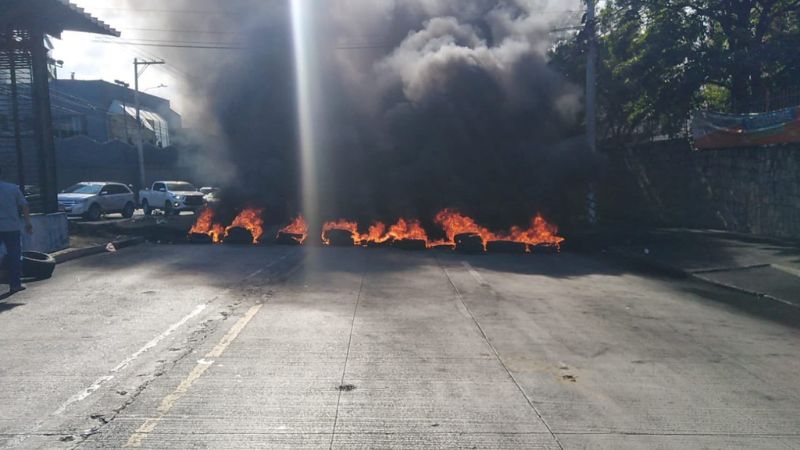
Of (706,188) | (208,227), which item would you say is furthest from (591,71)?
(208,227)

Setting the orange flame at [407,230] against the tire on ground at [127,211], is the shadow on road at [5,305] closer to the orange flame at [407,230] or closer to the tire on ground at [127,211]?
the orange flame at [407,230]

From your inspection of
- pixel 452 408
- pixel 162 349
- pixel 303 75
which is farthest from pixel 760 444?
pixel 303 75

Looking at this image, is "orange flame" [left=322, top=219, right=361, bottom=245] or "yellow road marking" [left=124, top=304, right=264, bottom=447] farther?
"orange flame" [left=322, top=219, right=361, bottom=245]

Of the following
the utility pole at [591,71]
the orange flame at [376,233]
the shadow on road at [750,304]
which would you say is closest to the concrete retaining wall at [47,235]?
the orange flame at [376,233]

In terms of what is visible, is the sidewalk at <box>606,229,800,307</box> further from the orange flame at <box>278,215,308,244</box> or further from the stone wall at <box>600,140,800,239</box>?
the orange flame at <box>278,215,308,244</box>

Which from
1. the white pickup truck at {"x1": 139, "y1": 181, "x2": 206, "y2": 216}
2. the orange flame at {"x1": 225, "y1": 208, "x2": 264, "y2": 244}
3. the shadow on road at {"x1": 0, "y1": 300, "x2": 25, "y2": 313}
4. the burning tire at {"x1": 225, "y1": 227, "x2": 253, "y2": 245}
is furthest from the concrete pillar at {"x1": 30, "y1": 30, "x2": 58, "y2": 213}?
the white pickup truck at {"x1": 139, "y1": 181, "x2": 206, "y2": 216}

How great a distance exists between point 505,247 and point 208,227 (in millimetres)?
8422

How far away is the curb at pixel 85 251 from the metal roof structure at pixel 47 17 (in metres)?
5.12

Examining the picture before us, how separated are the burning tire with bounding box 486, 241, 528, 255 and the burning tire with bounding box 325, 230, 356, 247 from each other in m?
3.52

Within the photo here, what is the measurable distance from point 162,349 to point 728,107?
21.9m

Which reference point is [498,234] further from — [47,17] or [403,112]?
[47,17]

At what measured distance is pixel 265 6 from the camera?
2402 cm

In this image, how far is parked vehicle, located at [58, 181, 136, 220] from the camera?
27391 millimetres

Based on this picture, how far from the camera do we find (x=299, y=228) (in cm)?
1948
